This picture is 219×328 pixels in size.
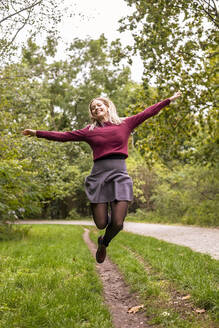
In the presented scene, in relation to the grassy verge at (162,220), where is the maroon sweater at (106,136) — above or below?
above

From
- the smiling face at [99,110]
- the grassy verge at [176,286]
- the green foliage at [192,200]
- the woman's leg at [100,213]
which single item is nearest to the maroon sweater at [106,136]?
the smiling face at [99,110]

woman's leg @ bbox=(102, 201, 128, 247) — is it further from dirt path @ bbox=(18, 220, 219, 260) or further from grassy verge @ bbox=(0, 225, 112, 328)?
dirt path @ bbox=(18, 220, 219, 260)

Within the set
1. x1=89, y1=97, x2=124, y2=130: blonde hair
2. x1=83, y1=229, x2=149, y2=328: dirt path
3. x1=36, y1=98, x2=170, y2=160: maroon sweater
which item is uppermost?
x1=89, y1=97, x2=124, y2=130: blonde hair

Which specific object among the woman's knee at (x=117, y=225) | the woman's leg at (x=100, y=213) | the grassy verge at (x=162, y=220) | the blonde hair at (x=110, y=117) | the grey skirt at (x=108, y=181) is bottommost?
the grassy verge at (x=162, y=220)

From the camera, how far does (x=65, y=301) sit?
4258 mm

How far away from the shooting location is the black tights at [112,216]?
4.25 m

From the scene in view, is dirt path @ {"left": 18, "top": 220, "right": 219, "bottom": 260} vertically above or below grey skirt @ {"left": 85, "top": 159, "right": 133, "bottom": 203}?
below

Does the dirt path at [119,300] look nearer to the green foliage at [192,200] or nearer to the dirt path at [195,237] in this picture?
the dirt path at [195,237]

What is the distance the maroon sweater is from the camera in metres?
4.43

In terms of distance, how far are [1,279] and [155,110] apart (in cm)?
366

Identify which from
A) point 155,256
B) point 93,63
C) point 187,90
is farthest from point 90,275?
point 93,63

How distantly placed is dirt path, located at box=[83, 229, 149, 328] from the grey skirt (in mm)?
1450

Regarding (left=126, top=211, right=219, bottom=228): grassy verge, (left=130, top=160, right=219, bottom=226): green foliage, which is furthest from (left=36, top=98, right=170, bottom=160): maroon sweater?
(left=126, top=211, right=219, bottom=228): grassy verge

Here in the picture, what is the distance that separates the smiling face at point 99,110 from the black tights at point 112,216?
1275mm
